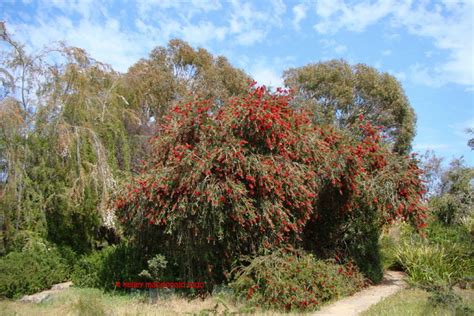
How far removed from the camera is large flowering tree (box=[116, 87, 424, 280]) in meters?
9.15

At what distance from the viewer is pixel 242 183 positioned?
9266 mm

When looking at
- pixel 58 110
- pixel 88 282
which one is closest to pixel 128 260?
pixel 88 282

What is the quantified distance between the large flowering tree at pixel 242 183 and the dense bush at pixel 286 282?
0.45 metres

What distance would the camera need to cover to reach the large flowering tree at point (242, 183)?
9148mm

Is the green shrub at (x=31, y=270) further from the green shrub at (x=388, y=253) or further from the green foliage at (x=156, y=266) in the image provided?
the green shrub at (x=388, y=253)

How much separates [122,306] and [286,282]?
317cm

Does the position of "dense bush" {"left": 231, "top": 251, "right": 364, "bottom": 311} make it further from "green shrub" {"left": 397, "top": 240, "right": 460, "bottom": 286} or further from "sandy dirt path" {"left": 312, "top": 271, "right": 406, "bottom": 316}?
"green shrub" {"left": 397, "top": 240, "right": 460, "bottom": 286}

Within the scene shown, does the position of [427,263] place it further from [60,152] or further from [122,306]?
[60,152]

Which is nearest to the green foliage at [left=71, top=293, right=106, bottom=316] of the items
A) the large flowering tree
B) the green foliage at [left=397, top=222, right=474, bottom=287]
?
the large flowering tree

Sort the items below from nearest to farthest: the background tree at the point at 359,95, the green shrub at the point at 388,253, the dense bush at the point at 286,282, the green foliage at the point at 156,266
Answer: the dense bush at the point at 286,282
the green foliage at the point at 156,266
the green shrub at the point at 388,253
the background tree at the point at 359,95

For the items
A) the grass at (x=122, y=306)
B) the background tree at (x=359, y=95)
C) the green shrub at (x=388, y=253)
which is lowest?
the grass at (x=122, y=306)

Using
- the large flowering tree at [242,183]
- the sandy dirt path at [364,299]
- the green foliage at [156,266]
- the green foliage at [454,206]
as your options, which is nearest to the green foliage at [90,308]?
the green foliage at [156,266]

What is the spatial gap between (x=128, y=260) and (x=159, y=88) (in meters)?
14.0

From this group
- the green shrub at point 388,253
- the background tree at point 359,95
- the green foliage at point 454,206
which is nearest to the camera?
the green shrub at point 388,253
